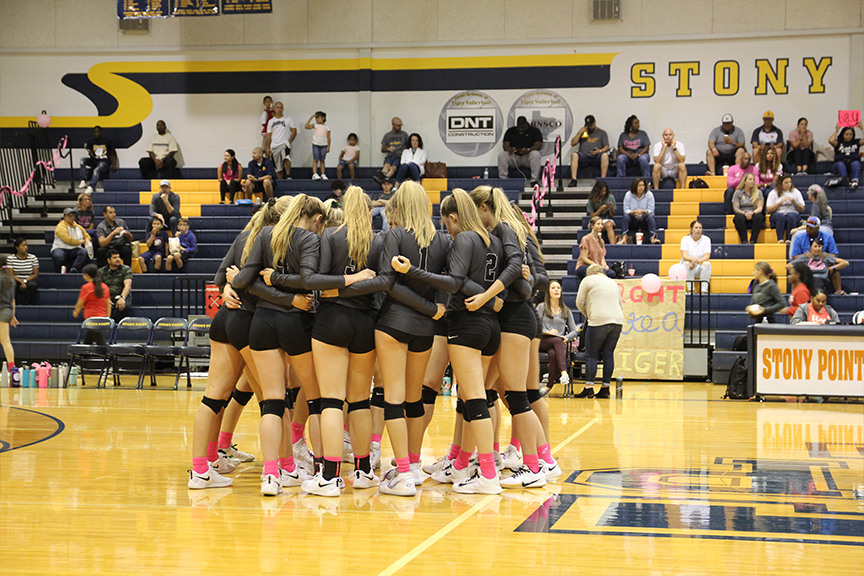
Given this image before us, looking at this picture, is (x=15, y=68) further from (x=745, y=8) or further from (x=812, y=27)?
(x=812, y=27)

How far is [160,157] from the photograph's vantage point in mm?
18938

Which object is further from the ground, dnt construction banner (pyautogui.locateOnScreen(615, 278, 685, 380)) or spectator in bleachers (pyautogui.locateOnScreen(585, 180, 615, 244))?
spectator in bleachers (pyautogui.locateOnScreen(585, 180, 615, 244))

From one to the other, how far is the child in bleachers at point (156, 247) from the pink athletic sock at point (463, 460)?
11058 mm

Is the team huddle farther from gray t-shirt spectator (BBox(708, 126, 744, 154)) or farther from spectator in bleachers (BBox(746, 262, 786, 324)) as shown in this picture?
gray t-shirt spectator (BBox(708, 126, 744, 154))

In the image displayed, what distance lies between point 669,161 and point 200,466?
1315cm

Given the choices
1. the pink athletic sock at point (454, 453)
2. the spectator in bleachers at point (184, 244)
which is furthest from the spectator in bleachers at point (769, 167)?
the pink athletic sock at point (454, 453)

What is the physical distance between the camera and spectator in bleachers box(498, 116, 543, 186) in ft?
57.0

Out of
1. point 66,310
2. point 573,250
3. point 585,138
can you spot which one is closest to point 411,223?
point 573,250

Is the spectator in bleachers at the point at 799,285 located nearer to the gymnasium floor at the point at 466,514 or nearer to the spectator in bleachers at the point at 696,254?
the spectator in bleachers at the point at 696,254

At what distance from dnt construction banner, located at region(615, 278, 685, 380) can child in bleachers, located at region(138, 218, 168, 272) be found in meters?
7.95

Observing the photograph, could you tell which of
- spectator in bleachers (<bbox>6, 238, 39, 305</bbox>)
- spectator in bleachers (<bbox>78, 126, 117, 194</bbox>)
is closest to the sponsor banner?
spectator in bleachers (<bbox>6, 238, 39, 305</bbox>)

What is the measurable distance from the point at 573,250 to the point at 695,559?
11.3 metres

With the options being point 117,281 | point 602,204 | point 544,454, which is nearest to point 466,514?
point 544,454

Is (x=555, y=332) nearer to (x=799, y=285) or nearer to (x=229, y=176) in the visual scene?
(x=799, y=285)
